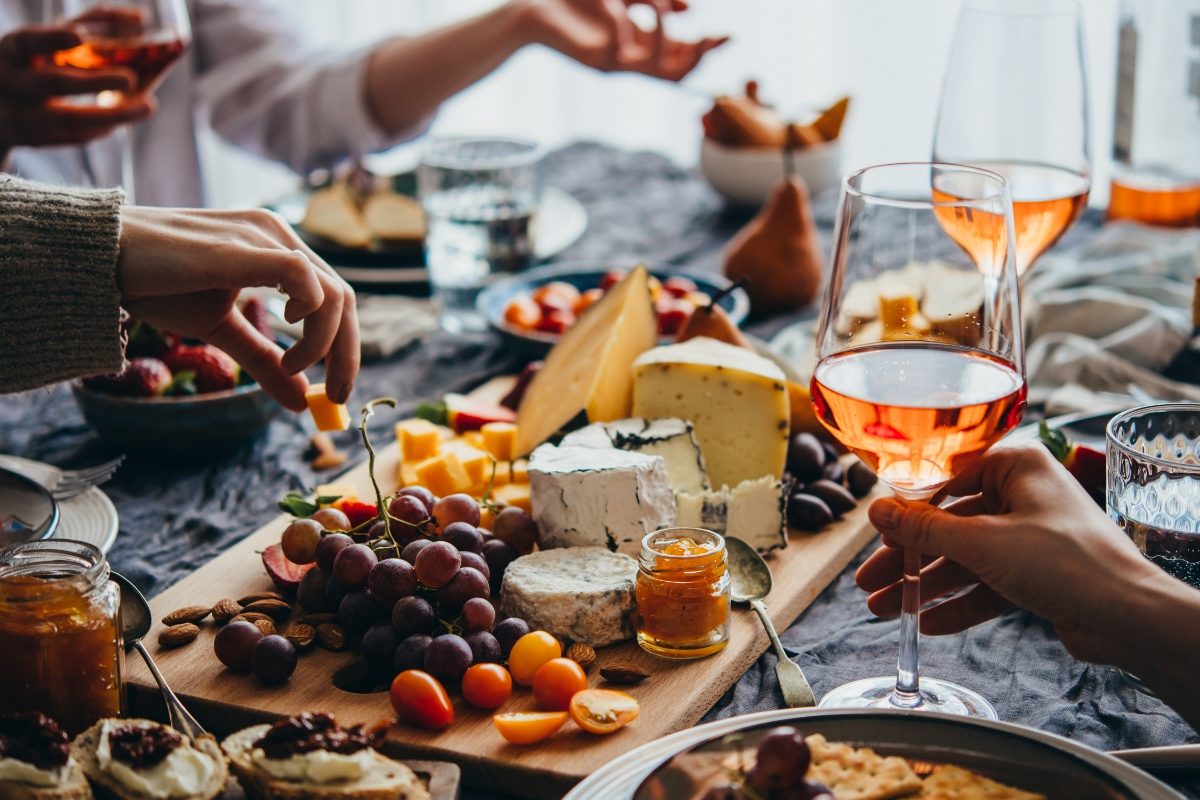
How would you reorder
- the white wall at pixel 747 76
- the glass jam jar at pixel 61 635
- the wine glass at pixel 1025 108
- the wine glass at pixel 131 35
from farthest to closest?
the white wall at pixel 747 76, the wine glass at pixel 131 35, the wine glass at pixel 1025 108, the glass jam jar at pixel 61 635

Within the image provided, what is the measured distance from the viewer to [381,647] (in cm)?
99

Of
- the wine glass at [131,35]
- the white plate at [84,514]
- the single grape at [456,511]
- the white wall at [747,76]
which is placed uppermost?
the wine glass at [131,35]

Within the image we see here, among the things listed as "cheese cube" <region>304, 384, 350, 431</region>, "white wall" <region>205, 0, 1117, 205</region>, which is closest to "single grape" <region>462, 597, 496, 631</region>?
"cheese cube" <region>304, 384, 350, 431</region>

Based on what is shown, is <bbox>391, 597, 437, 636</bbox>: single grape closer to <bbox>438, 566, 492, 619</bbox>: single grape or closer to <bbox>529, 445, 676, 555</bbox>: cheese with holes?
<bbox>438, 566, 492, 619</bbox>: single grape

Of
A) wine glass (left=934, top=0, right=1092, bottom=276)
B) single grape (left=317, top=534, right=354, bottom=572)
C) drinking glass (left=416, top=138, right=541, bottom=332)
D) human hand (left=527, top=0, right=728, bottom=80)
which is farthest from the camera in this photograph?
human hand (left=527, top=0, right=728, bottom=80)

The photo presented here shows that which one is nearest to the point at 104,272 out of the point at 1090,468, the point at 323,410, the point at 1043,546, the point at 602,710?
the point at 323,410

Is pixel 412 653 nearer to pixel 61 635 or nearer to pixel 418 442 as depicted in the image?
pixel 61 635

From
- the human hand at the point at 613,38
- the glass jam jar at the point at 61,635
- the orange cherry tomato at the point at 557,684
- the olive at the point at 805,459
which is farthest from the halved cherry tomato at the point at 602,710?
the human hand at the point at 613,38

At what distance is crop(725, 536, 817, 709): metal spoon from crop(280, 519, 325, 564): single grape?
38 cm

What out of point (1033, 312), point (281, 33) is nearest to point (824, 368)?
point (1033, 312)

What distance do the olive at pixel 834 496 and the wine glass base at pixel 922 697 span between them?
1.04 feet

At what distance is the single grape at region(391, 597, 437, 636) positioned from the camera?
3.24ft

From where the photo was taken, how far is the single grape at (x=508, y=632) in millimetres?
1002

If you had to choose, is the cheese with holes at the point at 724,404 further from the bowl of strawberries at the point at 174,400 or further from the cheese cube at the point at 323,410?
the bowl of strawberries at the point at 174,400
